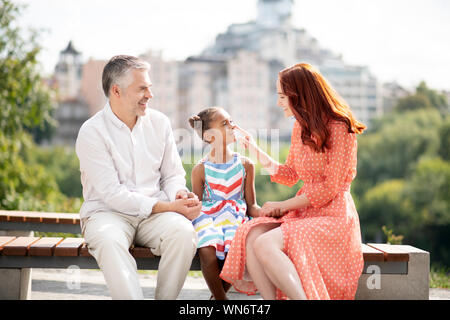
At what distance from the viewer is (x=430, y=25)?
218 ft

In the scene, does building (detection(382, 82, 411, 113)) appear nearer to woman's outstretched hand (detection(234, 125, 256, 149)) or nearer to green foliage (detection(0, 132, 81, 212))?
green foliage (detection(0, 132, 81, 212))

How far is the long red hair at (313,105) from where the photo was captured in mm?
3002

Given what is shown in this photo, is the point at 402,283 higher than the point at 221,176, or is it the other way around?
the point at 221,176

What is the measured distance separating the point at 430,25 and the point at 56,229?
6971 centimetres

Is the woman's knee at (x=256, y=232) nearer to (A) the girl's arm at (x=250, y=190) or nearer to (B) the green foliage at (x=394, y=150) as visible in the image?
(A) the girl's arm at (x=250, y=190)

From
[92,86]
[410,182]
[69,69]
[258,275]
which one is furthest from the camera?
[69,69]

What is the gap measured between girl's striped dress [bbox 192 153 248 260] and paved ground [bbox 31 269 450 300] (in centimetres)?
113

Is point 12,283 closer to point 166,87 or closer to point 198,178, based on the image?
point 198,178

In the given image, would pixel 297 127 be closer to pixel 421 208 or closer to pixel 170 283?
pixel 170 283

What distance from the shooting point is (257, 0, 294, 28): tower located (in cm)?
8562

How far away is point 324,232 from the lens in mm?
2863

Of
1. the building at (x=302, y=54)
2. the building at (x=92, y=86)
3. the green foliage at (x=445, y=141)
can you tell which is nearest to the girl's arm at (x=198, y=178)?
the green foliage at (x=445, y=141)

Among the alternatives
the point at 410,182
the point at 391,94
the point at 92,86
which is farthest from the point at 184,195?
the point at 391,94

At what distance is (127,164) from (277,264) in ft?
3.59
